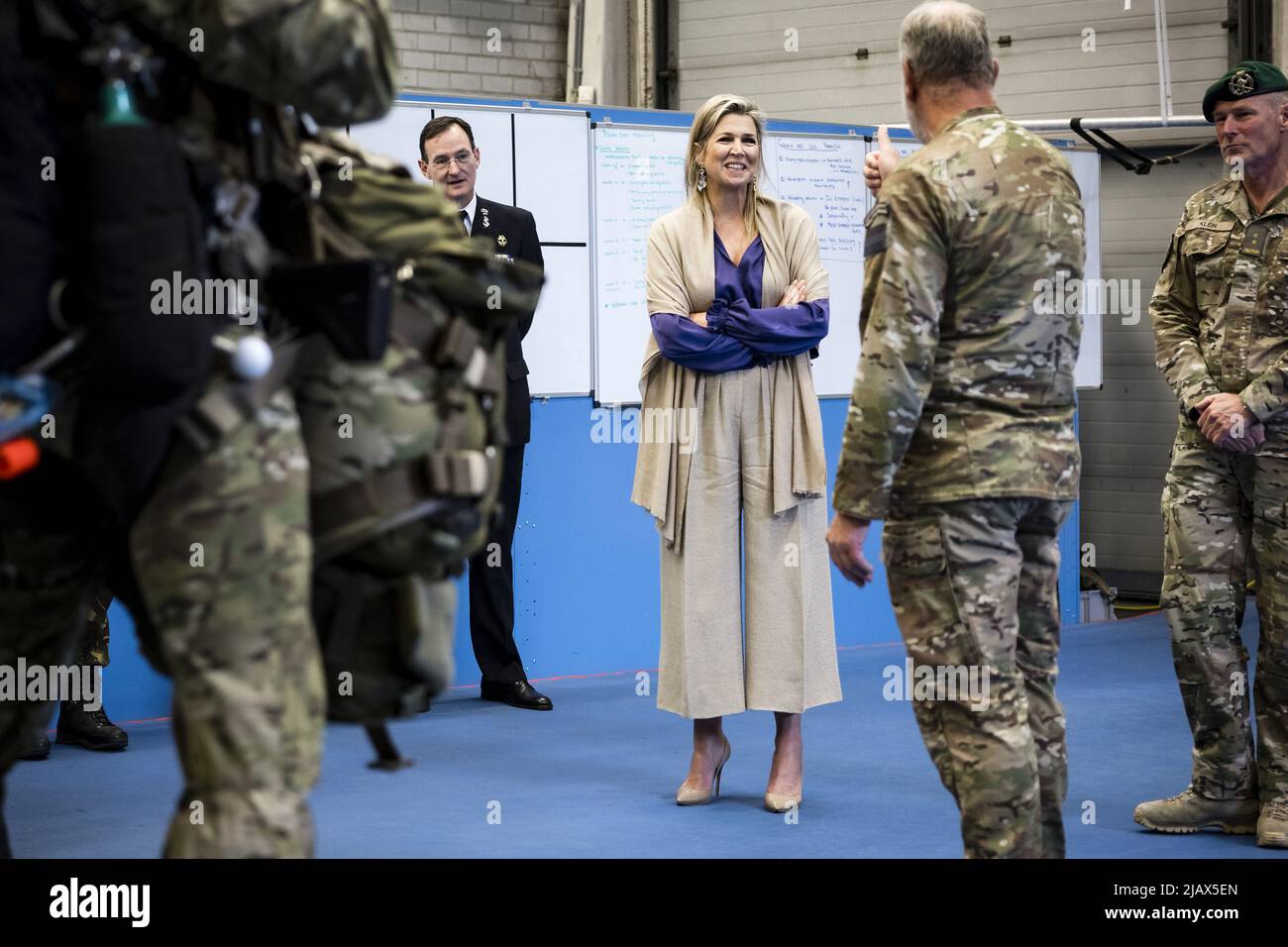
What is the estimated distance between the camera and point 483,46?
9.74m

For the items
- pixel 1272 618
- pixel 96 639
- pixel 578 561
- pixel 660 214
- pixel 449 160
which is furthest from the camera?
pixel 660 214

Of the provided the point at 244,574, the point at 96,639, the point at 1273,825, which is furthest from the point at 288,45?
the point at 96,639

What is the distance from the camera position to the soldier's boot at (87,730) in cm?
518

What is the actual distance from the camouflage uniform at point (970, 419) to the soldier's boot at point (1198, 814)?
133 centimetres

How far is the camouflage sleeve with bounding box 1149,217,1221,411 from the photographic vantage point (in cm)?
418

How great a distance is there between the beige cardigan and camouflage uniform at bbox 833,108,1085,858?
58.2 inches

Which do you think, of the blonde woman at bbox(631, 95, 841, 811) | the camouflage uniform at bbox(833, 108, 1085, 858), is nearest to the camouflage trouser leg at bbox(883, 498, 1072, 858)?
the camouflage uniform at bbox(833, 108, 1085, 858)

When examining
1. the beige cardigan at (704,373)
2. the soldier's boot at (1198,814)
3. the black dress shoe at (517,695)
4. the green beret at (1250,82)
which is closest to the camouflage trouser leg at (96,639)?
the black dress shoe at (517,695)

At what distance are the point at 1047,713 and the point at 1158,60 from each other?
20.1 feet

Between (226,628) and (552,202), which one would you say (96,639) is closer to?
(552,202)

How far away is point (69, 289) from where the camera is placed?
71.6 inches

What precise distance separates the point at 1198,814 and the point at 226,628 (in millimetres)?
3004

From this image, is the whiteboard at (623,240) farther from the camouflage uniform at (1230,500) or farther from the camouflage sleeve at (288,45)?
the camouflage sleeve at (288,45)

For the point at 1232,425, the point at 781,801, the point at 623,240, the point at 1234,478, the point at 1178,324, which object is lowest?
the point at 781,801
